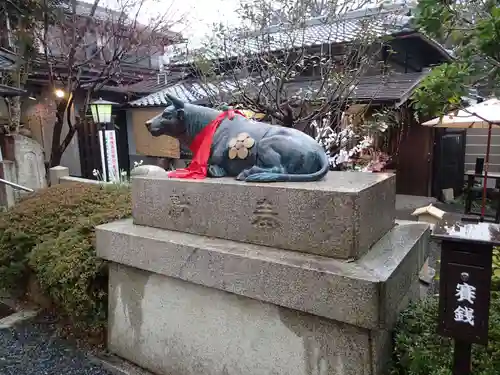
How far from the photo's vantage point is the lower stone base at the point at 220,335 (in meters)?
2.55

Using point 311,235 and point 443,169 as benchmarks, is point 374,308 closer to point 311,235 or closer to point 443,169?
point 311,235

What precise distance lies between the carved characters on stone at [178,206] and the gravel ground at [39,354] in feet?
5.68

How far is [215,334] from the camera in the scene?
10.3 feet

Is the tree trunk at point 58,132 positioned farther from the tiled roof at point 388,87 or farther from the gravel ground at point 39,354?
the tiled roof at point 388,87

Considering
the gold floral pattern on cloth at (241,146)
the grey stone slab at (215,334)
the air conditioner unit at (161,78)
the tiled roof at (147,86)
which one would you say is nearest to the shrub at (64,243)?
the grey stone slab at (215,334)

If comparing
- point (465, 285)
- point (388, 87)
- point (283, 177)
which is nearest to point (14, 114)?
point (388, 87)

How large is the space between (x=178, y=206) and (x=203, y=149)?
58 centimetres

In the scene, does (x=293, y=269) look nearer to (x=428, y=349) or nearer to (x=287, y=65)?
(x=428, y=349)

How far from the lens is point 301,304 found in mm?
2605

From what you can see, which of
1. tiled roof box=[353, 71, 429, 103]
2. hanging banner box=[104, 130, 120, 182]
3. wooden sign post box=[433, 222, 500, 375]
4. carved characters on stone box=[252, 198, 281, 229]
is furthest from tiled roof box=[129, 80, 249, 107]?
wooden sign post box=[433, 222, 500, 375]

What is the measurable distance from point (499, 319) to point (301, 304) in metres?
1.66

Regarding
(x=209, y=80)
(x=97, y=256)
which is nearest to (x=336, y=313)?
(x=97, y=256)

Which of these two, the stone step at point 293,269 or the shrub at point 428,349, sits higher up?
the stone step at point 293,269

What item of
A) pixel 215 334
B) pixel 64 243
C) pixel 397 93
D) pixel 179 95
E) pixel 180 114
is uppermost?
pixel 179 95
